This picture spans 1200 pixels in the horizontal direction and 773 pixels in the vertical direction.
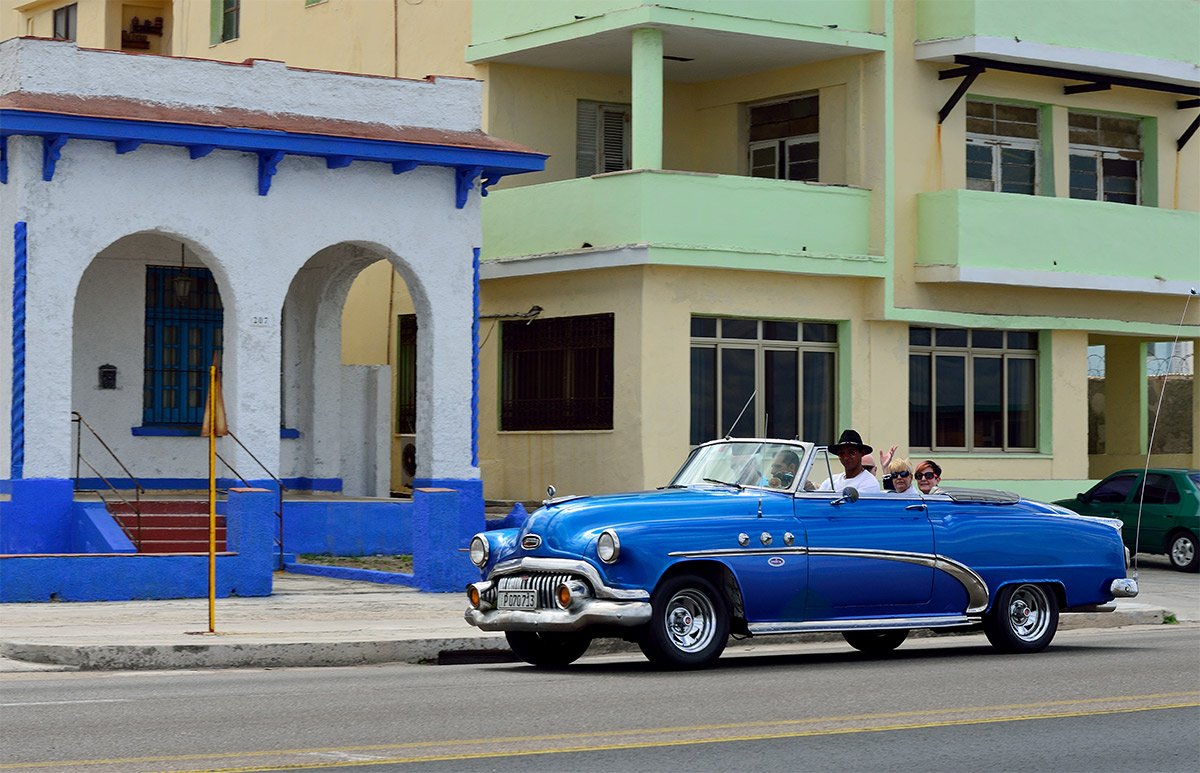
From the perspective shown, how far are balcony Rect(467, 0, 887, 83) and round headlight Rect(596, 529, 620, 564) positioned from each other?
13.5 metres

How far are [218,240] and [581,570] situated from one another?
10714mm

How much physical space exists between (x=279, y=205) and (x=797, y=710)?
45.1 feet

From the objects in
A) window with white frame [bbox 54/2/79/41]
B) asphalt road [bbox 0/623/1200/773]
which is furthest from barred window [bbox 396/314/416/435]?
asphalt road [bbox 0/623/1200/773]

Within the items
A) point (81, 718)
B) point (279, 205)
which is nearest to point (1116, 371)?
point (279, 205)

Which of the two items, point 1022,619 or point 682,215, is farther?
point 682,215

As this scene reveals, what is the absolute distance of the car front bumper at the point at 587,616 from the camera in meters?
14.4

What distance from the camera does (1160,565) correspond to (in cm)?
3027

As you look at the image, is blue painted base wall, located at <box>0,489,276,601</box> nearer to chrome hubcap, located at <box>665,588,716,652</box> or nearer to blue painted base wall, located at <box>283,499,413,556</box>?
blue painted base wall, located at <box>283,499,413,556</box>

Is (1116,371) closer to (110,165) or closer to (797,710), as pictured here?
(110,165)

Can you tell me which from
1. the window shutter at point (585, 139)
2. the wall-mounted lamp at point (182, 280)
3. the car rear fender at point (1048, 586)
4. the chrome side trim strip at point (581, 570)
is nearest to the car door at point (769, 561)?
the chrome side trim strip at point (581, 570)

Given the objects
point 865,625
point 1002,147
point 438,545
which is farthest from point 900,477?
point 1002,147

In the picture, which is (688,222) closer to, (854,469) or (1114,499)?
(1114,499)

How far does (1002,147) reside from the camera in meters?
31.0

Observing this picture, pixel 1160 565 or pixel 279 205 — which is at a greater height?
pixel 279 205
